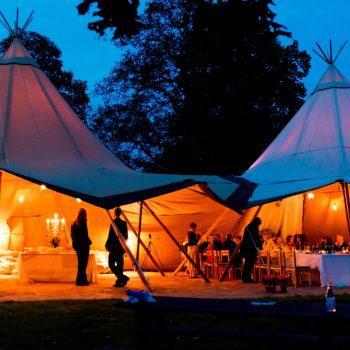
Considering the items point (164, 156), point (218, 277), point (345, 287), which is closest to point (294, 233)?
point (218, 277)

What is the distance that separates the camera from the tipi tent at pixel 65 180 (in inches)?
416

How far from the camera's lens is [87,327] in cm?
638

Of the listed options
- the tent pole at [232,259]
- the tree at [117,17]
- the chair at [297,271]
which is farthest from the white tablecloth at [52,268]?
the tree at [117,17]

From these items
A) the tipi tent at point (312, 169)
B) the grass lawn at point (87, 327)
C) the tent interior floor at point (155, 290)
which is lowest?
the grass lawn at point (87, 327)

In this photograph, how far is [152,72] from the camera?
24312 mm

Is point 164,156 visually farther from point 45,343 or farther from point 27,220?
point 45,343

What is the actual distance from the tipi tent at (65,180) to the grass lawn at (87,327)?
2.39 m

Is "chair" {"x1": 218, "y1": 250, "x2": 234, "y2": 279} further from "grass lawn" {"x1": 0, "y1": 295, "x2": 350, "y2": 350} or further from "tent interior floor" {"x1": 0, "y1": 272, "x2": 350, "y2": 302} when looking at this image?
"grass lawn" {"x1": 0, "y1": 295, "x2": 350, "y2": 350}

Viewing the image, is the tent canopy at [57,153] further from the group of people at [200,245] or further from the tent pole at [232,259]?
the group of people at [200,245]

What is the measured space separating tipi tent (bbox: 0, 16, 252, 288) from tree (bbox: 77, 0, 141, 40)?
592cm

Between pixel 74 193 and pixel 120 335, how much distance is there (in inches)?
170

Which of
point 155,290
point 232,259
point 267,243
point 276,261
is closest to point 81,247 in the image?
point 155,290

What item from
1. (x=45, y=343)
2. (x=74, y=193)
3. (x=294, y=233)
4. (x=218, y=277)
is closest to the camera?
(x=45, y=343)

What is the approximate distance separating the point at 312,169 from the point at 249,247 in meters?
1.97
